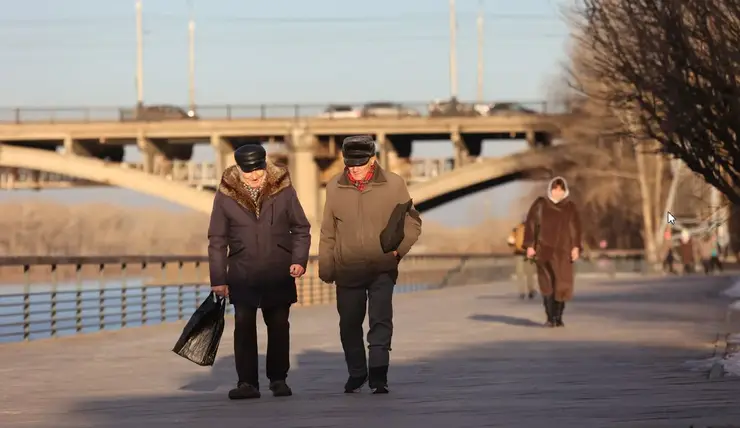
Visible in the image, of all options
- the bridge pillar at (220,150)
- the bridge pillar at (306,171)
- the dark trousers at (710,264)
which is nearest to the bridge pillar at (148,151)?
the bridge pillar at (220,150)

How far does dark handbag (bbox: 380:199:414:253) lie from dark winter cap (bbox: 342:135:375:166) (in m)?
0.37

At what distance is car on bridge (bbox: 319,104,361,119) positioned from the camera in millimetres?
79250

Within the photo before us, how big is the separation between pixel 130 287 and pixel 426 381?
415 inches

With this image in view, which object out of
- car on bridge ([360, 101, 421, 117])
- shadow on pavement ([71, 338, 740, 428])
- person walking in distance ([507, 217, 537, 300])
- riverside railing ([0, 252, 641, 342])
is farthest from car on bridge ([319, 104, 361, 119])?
shadow on pavement ([71, 338, 740, 428])

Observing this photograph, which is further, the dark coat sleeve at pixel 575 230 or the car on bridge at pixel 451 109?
the car on bridge at pixel 451 109

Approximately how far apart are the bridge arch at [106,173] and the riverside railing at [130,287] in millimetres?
10019

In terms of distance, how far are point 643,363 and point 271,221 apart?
13.8 ft

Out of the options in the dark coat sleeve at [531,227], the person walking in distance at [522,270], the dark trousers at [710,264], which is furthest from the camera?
the dark trousers at [710,264]

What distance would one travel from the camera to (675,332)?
19.7 metres

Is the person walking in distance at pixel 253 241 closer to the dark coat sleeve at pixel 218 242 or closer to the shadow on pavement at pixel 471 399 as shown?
the dark coat sleeve at pixel 218 242

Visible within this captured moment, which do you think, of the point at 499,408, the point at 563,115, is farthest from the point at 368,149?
the point at 563,115

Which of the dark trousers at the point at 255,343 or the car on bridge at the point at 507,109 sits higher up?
the car on bridge at the point at 507,109

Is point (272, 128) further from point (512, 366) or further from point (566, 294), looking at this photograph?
point (512, 366)

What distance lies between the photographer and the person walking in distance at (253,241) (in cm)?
1147
